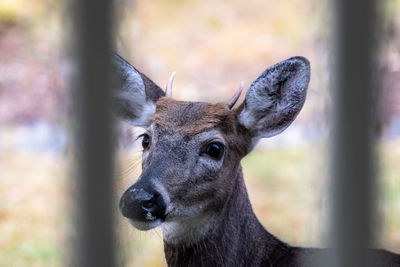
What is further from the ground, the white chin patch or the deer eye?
the deer eye

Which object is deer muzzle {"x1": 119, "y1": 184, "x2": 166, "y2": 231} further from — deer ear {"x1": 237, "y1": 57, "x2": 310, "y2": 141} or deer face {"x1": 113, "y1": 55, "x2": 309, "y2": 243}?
deer ear {"x1": 237, "y1": 57, "x2": 310, "y2": 141}

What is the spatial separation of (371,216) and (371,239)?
0.17ft

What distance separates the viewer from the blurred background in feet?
18.2

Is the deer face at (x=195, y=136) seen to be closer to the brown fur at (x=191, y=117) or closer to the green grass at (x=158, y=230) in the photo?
the brown fur at (x=191, y=117)

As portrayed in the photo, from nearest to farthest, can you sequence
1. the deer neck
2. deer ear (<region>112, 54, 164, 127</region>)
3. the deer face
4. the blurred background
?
the deer face
the deer neck
deer ear (<region>112, 54, 164, 127</region>)
the blurred background

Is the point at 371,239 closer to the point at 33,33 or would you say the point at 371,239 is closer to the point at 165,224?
the point at 165,224

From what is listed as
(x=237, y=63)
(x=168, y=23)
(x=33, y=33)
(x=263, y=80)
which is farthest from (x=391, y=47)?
(x=263, y=80)

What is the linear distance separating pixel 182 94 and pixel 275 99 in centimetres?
451

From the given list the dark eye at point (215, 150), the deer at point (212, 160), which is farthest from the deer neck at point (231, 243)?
the dark eye at point (215, 150)

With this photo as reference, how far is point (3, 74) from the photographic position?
8281mm

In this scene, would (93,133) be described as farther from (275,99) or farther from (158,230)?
(158,230)

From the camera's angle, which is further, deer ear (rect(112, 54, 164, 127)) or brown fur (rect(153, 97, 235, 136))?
deer ear (rect(112, 54, 164, 127))

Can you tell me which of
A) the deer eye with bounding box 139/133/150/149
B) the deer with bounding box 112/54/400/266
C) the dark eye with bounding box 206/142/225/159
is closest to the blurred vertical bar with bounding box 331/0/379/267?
the deer with bounding box 112/54/400/266

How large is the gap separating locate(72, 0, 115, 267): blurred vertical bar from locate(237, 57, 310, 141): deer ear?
173cm
